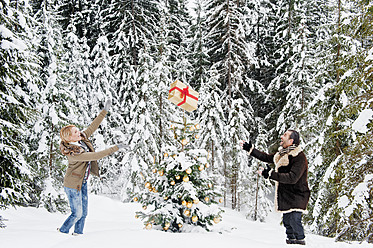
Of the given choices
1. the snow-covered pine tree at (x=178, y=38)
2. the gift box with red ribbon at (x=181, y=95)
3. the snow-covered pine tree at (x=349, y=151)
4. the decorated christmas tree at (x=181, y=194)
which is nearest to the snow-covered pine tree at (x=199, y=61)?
the snow-covered pine tree at (x=178, y=38)

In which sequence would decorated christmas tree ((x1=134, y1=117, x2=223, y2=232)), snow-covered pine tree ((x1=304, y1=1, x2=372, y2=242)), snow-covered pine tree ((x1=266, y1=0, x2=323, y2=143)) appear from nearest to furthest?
1. decorated christmas tree ((x1=134, y1=117, x2=223, y2=232))
2. snow-covered pine tree ((x1=304, y1=1, x2=372, y2=242))
3. snow-covered pine tree ((x1=266, y1=0, x2=323, y2=143))

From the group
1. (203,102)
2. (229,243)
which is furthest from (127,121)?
(229,243)

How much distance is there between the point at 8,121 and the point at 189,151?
5.05 meters

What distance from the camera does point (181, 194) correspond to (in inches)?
182

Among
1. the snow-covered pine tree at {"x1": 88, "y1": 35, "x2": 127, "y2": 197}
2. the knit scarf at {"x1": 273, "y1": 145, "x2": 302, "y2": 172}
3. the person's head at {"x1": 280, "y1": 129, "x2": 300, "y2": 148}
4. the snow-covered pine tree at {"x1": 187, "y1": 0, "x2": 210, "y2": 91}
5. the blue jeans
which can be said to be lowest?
the blue jeans

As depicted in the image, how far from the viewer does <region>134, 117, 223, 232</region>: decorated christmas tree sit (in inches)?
181

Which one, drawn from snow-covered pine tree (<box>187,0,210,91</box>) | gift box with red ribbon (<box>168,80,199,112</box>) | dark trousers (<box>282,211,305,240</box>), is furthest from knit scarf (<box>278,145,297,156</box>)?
snow-covered pine tree (<box>187,0,210,91</box>)

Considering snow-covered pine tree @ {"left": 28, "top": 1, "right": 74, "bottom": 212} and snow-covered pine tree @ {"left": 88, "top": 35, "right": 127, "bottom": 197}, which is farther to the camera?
snow-covered pine tree @ {"left": 88, "top": 35, "right": 127, "bottom": 197}

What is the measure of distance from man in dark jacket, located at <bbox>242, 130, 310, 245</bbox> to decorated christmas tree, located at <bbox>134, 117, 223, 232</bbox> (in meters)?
1.11

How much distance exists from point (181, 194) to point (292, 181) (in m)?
1.86

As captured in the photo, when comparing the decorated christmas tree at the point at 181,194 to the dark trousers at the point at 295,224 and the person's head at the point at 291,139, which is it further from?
the person's head at the point at 291,139

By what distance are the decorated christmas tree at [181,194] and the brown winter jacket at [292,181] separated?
1.10 meters

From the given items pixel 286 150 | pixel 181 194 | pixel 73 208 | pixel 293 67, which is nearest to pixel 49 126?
pixel 73 208

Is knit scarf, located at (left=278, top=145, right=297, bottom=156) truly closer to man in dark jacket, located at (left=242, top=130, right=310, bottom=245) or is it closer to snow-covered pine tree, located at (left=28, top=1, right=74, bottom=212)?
man in dark jacket, located at (left=242, top=130, right=310, bottom=245)
